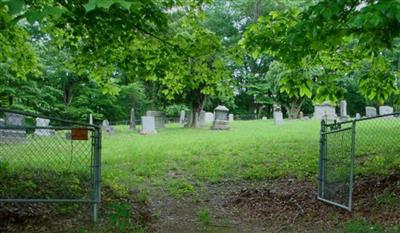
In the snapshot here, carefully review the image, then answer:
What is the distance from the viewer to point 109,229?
601 centimetres

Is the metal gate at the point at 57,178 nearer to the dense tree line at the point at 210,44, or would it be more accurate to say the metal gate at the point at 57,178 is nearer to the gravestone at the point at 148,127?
the dense tree line at the point at 210,44

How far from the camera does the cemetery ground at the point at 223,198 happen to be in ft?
20.2

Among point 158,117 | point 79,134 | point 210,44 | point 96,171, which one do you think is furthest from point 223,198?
point 158,117

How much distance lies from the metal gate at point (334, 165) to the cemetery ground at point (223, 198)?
0.23m

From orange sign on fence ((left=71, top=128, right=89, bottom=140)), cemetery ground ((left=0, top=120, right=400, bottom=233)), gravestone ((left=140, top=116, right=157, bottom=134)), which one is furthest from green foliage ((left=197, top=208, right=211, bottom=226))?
gravestone ((left=140, top=116, right=157, bottom=134))

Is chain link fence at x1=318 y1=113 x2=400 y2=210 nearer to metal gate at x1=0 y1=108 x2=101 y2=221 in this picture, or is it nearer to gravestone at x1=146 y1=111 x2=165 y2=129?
metal gate at x1=0 y1=108 x2=101 y2=221

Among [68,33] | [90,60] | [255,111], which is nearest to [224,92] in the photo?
[90,60]

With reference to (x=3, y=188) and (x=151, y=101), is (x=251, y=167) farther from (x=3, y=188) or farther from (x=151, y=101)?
(x=151, y=101)

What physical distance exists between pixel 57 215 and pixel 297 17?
4515 millimetres

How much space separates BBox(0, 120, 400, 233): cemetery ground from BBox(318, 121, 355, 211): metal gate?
9.0 inches

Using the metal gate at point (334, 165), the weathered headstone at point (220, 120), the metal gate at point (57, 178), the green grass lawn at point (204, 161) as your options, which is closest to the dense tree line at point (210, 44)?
the metal gate at point (334, 165)

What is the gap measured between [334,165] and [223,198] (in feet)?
7.47

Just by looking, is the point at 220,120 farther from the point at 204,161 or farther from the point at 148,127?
the point at 204,161

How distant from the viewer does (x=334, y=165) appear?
7719mm
